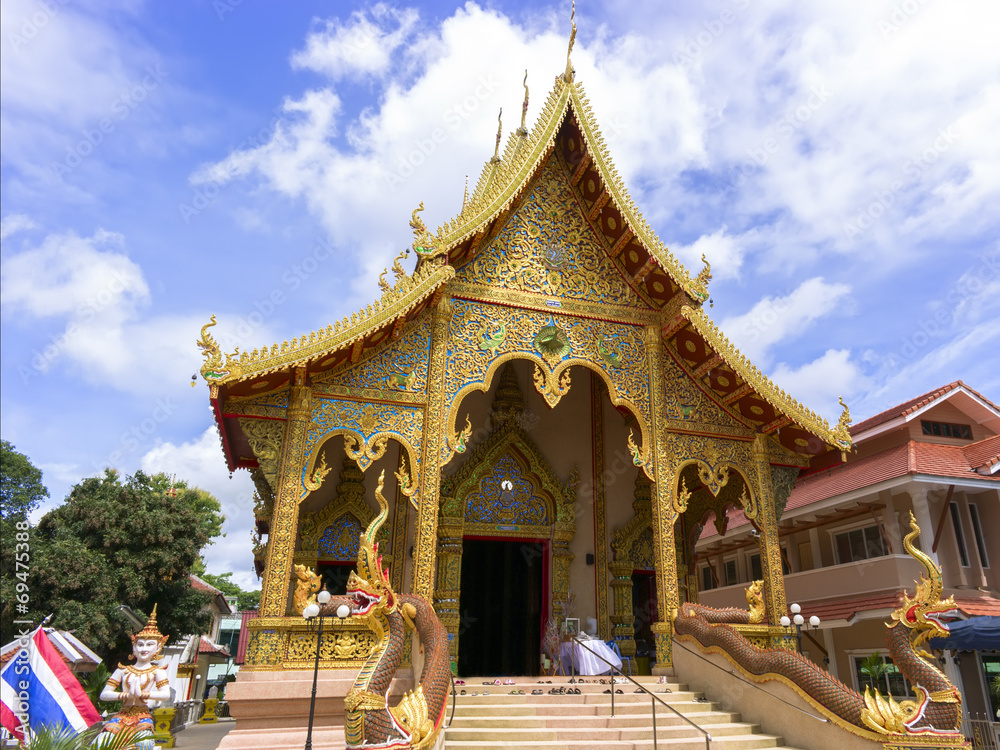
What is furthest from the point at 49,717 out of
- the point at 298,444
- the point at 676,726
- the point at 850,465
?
the point at 850,465

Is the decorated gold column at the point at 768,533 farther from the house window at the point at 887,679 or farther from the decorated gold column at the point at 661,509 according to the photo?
the house window at the point at 887,679

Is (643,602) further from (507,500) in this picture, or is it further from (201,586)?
(201,586)

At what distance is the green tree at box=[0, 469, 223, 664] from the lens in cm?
1435

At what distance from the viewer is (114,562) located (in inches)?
619

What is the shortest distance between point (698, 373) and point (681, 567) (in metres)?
3.65

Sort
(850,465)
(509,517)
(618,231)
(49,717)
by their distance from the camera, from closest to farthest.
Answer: (49,717) < (618,231) < (509,517) < (850,465)

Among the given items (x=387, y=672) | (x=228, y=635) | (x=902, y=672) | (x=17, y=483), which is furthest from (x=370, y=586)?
(x=228, y=635)

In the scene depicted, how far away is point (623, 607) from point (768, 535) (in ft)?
8.53

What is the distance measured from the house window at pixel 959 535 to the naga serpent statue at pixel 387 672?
1004 cm

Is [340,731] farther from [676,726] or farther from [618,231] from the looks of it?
[618,231]

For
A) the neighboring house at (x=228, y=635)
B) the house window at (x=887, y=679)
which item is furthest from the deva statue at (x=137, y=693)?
the neighboring house at (x=228, y=635)

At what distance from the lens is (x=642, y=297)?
10055 millimetres

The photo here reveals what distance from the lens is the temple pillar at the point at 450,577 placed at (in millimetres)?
9898

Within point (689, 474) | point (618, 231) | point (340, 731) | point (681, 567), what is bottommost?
point (340, 731)
